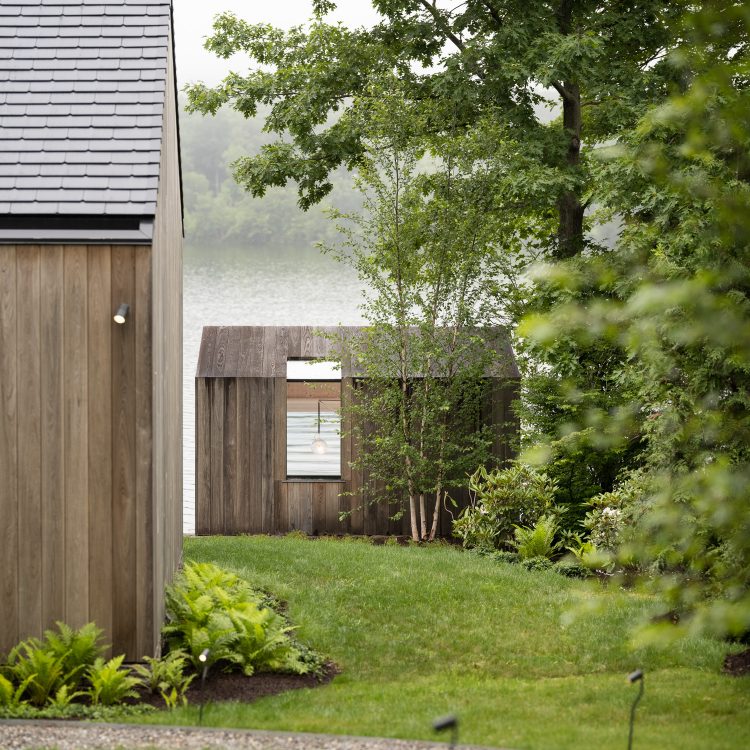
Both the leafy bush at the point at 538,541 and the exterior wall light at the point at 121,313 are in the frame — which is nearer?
the exterior wall light at the point at 121,313

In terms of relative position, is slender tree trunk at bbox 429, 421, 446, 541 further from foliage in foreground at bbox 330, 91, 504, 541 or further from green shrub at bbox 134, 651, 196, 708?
green shrub at bbox 134, 651, 196, 708

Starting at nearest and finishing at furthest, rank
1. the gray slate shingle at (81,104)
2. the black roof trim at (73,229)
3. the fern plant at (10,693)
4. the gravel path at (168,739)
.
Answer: the gravel path at (168,739)
the fern plant at (10,693)
the black roof trim at (73,229)
the gray slate shingle at (81,104)

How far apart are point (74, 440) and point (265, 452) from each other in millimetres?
Answer: 7509

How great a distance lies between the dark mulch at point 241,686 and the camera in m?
7.32

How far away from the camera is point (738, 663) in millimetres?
8164

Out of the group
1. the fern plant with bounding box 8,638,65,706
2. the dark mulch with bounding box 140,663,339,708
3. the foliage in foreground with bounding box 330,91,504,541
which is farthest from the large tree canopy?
the fern plant with bounding box 8,638,65,706

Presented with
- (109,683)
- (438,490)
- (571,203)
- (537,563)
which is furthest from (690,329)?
(571,203)

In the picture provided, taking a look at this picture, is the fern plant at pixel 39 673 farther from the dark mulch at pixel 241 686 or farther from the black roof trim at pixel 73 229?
the black roof trim at pixel 73 229

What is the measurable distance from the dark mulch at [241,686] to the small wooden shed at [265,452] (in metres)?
6.96

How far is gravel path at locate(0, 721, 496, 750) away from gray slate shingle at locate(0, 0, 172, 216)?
11.3 ft

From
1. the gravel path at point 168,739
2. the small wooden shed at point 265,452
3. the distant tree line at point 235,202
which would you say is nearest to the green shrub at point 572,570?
the small wooden shed at point 265,452

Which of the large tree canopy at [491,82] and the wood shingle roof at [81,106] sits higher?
the large tree canopy at [491,82]

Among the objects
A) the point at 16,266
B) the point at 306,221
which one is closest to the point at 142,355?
the point at 16,266

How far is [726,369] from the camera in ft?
24.0
